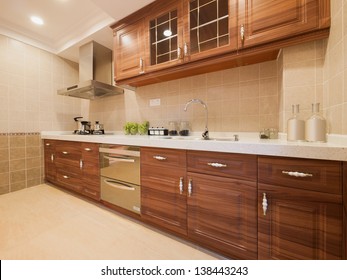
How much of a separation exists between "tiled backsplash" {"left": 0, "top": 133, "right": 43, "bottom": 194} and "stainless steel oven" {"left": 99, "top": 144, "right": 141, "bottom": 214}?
63.3 inches

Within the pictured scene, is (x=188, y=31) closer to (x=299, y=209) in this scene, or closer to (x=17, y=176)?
(x=299, y=209)

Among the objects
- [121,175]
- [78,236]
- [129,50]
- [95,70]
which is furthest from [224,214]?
[95,70]

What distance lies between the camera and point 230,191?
3.28ft

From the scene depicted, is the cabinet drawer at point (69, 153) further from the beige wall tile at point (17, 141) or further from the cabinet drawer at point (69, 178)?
the beige wall tile at point (17, 141)

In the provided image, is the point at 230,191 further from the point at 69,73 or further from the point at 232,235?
the point at 69,73

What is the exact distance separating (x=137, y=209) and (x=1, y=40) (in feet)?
9.60

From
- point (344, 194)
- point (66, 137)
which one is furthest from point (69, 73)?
point (344, 194)

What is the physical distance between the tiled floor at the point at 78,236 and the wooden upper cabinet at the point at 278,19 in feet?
5.12

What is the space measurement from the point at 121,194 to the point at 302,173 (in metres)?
1.45

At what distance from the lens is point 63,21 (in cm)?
219

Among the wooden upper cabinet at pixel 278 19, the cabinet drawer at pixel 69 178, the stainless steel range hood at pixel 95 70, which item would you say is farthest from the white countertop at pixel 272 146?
the stainless steel range hood at pixel 95 70

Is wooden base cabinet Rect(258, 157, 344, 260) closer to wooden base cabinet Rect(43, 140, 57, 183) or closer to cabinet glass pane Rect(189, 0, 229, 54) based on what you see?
cabinet glass pane Rect(189, 0, 229, 54)

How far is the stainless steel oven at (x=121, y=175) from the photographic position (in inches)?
58.3

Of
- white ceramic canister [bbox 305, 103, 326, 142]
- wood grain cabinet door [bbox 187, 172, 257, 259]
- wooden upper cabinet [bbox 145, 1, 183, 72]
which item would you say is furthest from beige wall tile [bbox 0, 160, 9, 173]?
white ceramic canister [bbox 305, 103, 326, 142]
